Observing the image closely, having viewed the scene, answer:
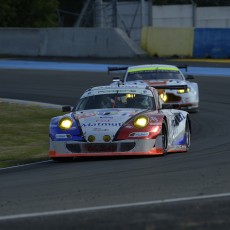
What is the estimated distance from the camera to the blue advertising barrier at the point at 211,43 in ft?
124

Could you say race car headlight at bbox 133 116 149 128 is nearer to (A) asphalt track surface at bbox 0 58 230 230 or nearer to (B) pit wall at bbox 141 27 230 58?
(A) asphalt track surface at bbox 0 58 230 230

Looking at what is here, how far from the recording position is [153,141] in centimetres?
1209

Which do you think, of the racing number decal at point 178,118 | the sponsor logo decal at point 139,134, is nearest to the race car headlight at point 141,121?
the sponsor logo decal at point 139,134

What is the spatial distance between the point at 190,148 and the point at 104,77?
59.1 feet

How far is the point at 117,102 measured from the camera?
13258 mm

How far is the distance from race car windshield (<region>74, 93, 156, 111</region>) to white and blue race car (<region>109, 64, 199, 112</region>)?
6.60m

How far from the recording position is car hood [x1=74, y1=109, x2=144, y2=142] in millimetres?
12000

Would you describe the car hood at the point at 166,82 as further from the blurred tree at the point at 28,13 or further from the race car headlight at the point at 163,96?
the blurred tree at the point at 28,13

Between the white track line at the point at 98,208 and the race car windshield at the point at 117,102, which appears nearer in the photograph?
the white track line at the point at 98,208

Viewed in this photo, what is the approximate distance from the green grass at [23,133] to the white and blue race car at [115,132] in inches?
32.3

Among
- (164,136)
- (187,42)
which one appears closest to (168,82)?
(164,136)

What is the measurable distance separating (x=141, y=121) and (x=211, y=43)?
26.8 m

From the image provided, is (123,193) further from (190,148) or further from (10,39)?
(10,39)

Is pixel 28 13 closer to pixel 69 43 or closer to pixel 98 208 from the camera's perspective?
pixel 69 43
